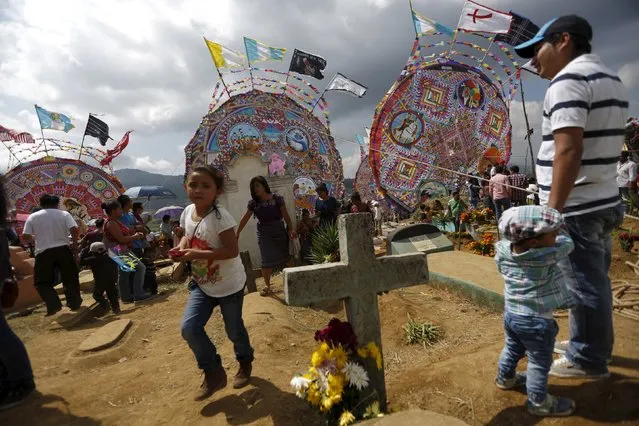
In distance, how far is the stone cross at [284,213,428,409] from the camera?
1955mm

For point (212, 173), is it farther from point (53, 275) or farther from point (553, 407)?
point (53, 275)

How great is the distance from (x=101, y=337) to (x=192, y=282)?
7.77ft

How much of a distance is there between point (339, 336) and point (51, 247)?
16.7 feet

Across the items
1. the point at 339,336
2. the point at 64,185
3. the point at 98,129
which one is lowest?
the point at 339,336

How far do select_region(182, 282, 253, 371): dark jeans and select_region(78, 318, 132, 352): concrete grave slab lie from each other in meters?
2.17

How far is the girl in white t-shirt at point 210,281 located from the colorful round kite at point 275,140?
11205 mm

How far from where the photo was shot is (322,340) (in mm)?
2004

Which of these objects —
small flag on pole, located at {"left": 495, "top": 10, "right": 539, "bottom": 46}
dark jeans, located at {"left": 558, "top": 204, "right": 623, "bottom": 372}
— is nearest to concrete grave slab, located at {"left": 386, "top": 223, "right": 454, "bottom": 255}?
dark jeans, located at {"left": 558, "top": 204, "right": 623, "bottom": 372}

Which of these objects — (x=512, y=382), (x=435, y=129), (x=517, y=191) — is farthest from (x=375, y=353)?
(x=435, y=129)

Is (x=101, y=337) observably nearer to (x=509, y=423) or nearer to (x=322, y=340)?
(x=322, y=340)

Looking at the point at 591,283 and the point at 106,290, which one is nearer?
the point at 591,283

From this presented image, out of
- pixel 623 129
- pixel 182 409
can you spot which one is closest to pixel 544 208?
pixel 623 129

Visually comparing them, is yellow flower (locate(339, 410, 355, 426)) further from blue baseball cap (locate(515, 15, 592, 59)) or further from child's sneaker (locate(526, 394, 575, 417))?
blue baseball cap (locate(515, 15, 592, 59))

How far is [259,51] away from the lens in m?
13.7
